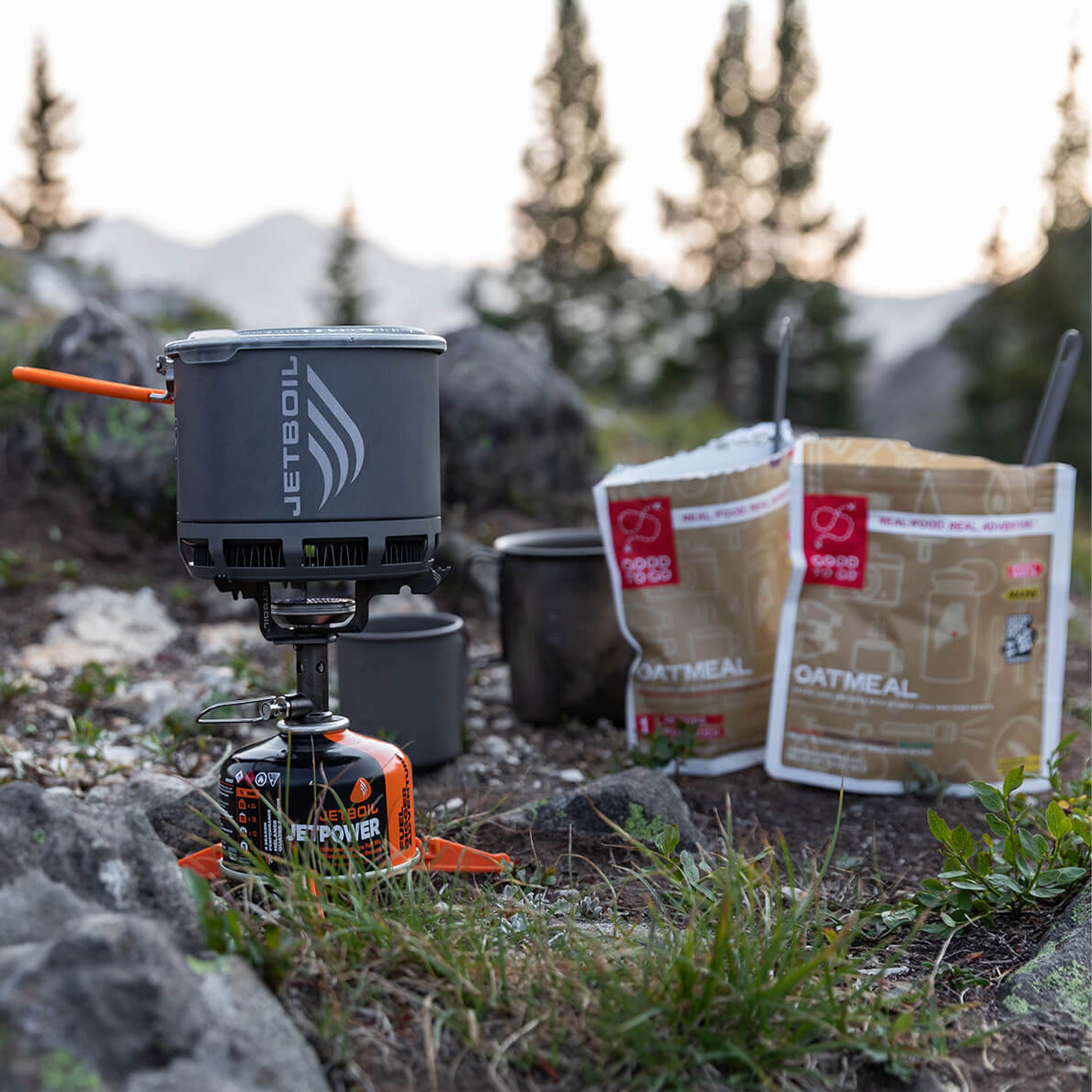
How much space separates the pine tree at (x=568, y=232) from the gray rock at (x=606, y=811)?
1972 centimetres

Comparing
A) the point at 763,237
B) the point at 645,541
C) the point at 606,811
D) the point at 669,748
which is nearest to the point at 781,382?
the point at 645,541

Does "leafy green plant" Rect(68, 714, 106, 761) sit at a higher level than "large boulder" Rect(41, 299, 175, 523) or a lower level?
lower

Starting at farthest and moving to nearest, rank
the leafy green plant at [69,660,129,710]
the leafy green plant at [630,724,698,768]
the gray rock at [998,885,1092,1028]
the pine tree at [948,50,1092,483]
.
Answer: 1. the pine tree at [948,50,1092,483]
2. the leafy green plant at [69,660,129,710]
3. the leafy green plant at [630,724,698,768]
4. the gray rock at [998,885,1092,1028]

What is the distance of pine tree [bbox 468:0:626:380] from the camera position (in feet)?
70.3

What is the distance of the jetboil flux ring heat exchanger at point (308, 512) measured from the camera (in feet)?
5.84

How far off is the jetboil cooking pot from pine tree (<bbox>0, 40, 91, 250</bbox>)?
30.7 meters

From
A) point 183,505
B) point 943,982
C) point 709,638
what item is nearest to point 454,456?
point 709,638

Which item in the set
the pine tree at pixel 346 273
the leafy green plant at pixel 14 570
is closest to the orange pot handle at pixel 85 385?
the leafy green plant at pixel 14 570

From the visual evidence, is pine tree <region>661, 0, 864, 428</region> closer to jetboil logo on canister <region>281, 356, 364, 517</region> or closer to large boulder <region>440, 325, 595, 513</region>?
large boulder <region>440, 325, 595, 513</region>

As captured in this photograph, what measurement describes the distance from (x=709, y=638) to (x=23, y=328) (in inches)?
207

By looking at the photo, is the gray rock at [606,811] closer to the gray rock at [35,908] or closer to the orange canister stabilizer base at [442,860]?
the orange canister stabilizer base at [442,860]

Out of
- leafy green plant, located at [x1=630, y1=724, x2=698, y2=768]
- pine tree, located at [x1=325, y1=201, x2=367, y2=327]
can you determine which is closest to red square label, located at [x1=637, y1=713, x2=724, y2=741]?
leafy green plant, located at [x1=630, y1=724, x2=698, y2=768]

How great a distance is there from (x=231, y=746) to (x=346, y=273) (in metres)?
28.0

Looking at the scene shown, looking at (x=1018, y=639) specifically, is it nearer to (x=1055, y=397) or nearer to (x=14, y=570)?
(x=1055, y=397)
